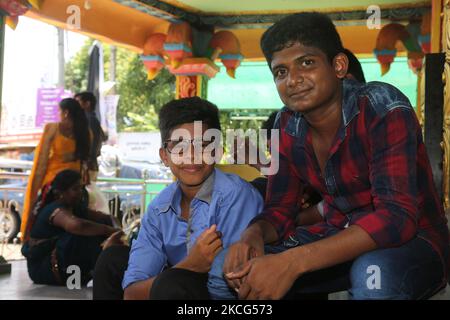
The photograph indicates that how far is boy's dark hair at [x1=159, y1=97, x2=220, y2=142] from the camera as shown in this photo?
224cm

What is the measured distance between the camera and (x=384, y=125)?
1659 millimetres

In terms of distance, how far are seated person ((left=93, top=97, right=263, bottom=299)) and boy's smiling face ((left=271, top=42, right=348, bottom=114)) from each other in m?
0.44

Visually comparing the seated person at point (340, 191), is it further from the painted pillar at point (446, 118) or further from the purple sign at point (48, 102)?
the purple sign at point (48, 102)

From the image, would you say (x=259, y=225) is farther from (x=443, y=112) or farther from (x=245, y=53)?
(x=245, y=53)

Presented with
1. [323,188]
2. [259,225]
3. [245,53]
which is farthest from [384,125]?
[245,53]

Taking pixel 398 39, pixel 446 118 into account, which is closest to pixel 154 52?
pixel 398 39

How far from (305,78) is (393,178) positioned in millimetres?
388

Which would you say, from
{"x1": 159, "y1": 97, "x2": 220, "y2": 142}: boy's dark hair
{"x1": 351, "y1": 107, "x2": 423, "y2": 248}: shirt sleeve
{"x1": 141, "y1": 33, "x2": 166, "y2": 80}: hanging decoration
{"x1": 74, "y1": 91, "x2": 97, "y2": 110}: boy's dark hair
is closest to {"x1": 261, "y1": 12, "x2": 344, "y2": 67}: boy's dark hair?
{"x1": 351, "y1": 107, "x2": 423, "y2": 248}: shirt sleeve

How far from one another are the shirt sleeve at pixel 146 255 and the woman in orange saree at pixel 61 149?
12.1ft

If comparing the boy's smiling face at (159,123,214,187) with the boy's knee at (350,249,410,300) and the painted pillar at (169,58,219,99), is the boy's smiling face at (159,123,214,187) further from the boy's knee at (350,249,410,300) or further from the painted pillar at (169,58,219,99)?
the painted pillar at (169,58,219,99)

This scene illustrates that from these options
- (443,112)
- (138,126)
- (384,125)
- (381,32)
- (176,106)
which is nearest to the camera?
(384,125)

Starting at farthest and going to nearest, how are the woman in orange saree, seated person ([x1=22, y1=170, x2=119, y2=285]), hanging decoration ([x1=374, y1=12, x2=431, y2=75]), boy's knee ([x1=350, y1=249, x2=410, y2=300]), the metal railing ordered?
1. the metal railing
2. hanging decoration ([x1=374, y1=12, x2=431, y2=75])
3. the woman in orange saree
4. seated person ([x1=22, y1=170, x2=119, y2=285])
5. boy's knee ([x1=350, y1=249, x2=410, y2=300])

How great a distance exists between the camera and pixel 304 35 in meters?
1.80
